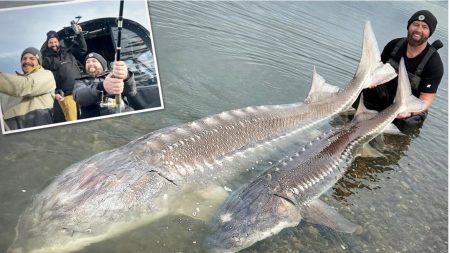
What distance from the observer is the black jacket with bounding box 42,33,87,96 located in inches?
167

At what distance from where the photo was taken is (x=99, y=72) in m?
4.49

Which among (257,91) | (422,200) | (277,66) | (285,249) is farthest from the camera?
(277,66)

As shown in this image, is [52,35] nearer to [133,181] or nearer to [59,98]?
[59,98]

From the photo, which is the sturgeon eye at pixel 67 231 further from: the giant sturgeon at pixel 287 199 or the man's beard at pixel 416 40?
the man's beard at pixel 416 40

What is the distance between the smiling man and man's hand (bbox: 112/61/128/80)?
12.8ft

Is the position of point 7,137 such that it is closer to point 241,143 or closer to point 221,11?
point 241,143

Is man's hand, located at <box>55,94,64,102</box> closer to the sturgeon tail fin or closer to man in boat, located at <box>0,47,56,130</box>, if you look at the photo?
man in boat, located at <box>0,47,56,130</box>

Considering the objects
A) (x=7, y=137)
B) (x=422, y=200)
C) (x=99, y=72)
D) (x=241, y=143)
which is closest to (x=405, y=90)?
(x=422, y=200)

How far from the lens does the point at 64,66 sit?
171 inches

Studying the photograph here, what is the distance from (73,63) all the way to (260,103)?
282cm

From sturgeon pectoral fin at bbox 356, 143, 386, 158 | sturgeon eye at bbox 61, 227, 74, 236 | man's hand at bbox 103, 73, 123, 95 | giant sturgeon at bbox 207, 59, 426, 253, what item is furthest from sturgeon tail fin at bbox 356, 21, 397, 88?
sturgeon eye at bbox 61, 227, 74, 236

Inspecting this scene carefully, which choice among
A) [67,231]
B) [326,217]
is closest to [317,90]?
[326,217]

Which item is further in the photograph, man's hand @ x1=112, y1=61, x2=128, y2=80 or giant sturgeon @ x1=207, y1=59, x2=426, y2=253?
man's hand @ x1=112, y1=61, x2=128, y2=80

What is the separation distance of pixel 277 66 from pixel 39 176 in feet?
15.6
